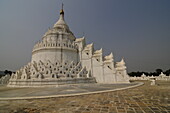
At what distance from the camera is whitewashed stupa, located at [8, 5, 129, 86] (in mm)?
17703

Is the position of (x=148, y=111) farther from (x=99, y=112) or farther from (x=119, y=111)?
(x=99, y=112)

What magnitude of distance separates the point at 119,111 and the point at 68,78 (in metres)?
14.4

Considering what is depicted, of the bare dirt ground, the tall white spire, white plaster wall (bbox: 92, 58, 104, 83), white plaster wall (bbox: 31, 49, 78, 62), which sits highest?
the tall white spire

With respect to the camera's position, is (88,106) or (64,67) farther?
(64,67)

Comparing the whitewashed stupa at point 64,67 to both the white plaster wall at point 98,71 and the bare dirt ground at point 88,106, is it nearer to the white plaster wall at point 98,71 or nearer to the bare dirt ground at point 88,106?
the white plaster wall at point 98,71

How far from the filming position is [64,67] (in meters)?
20.2

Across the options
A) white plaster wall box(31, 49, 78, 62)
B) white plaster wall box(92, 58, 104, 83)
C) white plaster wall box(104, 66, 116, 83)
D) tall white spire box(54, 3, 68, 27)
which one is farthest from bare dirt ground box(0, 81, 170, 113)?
tall white spire box(54, 3, 68, 27)

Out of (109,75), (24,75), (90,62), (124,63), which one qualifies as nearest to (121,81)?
(109,75)

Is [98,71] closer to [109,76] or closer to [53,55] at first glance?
[109,76]

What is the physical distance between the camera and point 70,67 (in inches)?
844

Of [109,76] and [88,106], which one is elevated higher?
[109,76]

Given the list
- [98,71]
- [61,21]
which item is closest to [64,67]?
[98,71]

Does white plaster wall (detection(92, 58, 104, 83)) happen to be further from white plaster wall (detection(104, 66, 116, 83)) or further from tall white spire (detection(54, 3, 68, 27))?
tall white spire (detection(54, 3, 68, 27))

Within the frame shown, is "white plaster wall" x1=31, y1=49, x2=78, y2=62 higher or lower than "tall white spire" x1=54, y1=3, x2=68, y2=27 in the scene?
lower
